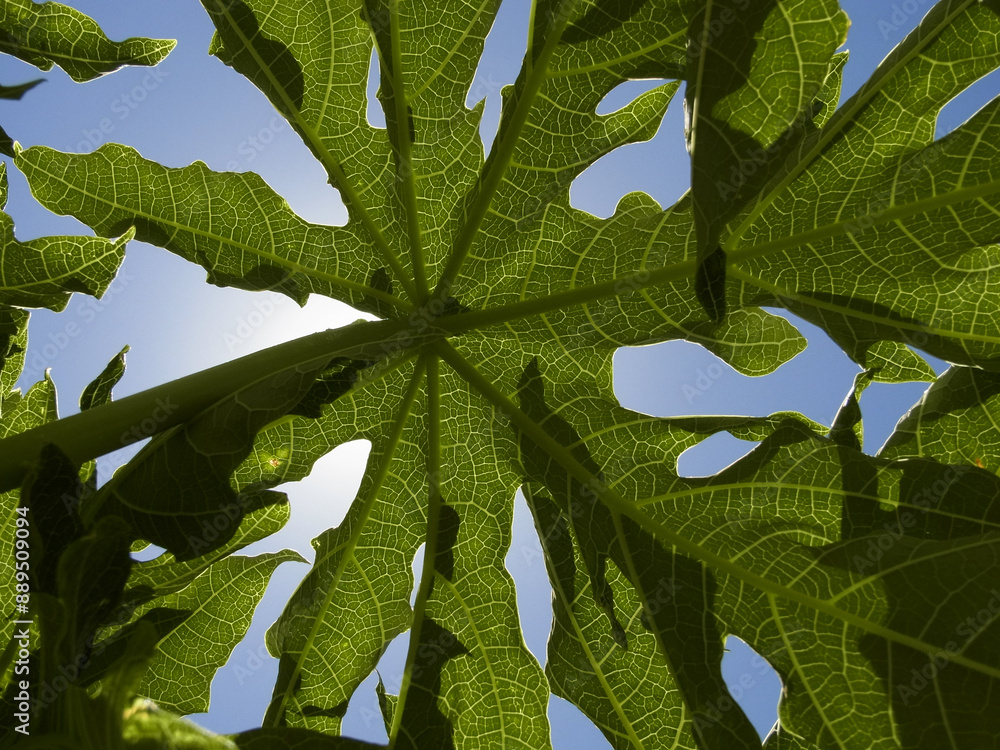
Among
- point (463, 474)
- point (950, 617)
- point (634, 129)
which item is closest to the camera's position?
point (950, 617)

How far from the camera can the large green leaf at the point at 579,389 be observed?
5.67 ft

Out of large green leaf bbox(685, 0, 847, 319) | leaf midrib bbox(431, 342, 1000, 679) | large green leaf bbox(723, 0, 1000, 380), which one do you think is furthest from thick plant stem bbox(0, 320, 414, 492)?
large green leaf bbox(723, 0, 1000, 380)

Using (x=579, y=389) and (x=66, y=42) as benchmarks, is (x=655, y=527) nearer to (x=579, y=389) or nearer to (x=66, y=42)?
(x=579, y=389)

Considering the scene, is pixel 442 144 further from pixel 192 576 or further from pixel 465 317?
pixel 192 576

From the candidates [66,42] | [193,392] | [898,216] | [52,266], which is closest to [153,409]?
[193,392]

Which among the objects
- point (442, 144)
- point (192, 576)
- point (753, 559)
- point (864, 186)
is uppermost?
point (442, 144)

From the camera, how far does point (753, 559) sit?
1.90 meters

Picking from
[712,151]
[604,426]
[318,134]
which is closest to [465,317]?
[604,426]

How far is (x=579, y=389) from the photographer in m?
2.20

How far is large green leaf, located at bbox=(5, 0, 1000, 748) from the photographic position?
1729 mm

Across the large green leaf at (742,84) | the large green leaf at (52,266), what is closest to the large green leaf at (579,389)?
the large green leaf at (742,84)

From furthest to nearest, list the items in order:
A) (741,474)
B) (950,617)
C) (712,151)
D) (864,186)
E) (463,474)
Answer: (463,474)
(741,474)
(864,186)
(950,617)
(712,151)

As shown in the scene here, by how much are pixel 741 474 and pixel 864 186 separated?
77 centimetres

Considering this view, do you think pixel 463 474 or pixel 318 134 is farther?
pixel 463 474
